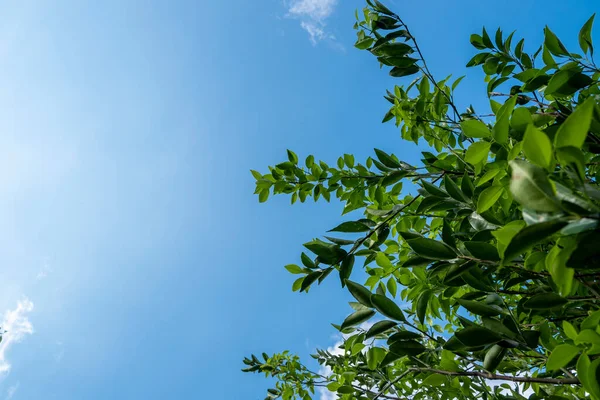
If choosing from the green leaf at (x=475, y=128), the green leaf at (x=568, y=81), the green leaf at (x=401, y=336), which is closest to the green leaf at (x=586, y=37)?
the green leaf at (x=568, y=81)

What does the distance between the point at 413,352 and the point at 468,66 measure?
7.00 ft

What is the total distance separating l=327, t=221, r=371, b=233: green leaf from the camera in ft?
5.70

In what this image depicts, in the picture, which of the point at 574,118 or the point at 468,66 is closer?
the point at 574,118

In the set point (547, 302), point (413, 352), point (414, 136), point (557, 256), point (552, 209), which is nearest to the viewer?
point (552, 209)

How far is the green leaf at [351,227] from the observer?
1.74m

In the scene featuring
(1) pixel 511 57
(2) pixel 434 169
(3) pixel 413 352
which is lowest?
(3) pixel 413 352

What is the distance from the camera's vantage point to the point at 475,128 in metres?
1.25

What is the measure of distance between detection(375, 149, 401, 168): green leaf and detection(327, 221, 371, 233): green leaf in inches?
20.7

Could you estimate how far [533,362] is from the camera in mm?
2404

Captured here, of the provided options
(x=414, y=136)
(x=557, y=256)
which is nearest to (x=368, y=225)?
(x=557, y=256)

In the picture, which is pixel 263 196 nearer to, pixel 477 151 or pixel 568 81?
pixel 477 151

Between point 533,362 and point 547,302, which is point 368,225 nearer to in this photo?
point 547,302

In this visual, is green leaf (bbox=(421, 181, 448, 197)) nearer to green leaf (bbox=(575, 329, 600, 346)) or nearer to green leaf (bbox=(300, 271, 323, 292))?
green leaf (bbox=(300, 271, 323, 292))

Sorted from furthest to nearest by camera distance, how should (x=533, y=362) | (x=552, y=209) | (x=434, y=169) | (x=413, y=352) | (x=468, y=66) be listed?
(x=468, y=66) → (x=533, y=362) → (x=434, y=169) → (x=413, y=352) → (x=552, y=209)
